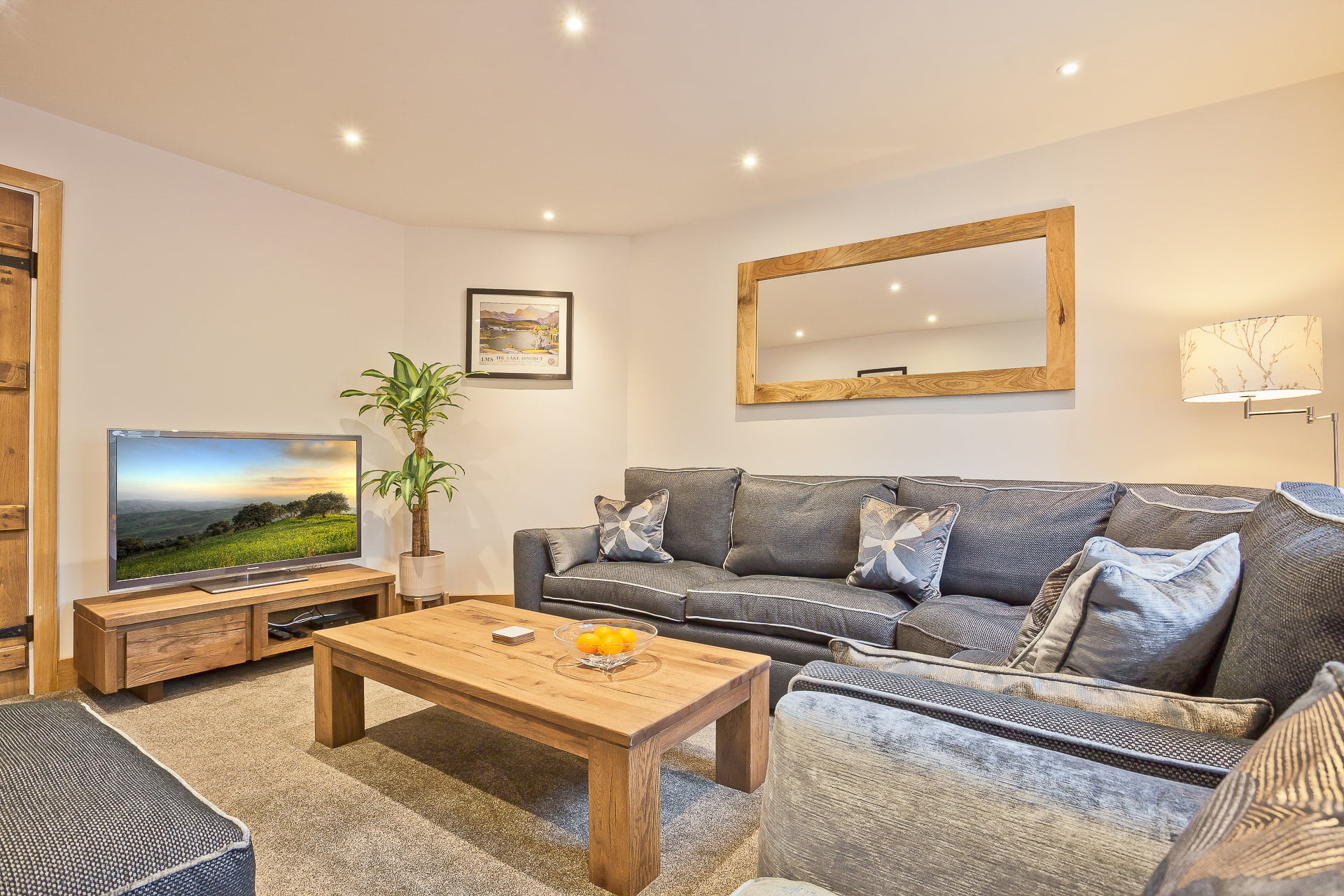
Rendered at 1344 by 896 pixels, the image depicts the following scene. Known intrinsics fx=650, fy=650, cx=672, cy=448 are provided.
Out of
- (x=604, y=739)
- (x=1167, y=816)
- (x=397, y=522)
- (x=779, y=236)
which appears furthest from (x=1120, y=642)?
(x=397, y=522)

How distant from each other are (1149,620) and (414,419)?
12.7 ft

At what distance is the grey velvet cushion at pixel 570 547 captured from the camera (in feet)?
10.9

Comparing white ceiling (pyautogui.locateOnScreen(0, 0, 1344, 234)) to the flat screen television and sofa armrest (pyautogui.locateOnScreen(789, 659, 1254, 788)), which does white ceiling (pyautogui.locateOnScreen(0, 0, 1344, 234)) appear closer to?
the flat screen television

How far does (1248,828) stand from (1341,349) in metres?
3.14

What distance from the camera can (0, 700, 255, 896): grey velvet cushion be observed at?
88 cm

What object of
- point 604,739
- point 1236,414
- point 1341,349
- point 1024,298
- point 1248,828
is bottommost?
point 604,739

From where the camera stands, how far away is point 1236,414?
2.71m

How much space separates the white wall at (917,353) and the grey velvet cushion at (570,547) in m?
1.41

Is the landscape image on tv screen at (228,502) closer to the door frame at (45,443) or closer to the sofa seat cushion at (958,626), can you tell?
the door frame at (45,443)

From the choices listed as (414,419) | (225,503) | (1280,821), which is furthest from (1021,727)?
(414,419)

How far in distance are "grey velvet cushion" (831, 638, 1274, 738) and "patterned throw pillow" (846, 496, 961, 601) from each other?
5.44 feet

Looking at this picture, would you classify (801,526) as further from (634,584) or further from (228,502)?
(228,502)

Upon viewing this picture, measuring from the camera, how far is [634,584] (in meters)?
3.03

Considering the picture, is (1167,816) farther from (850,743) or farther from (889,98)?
(889,98)
